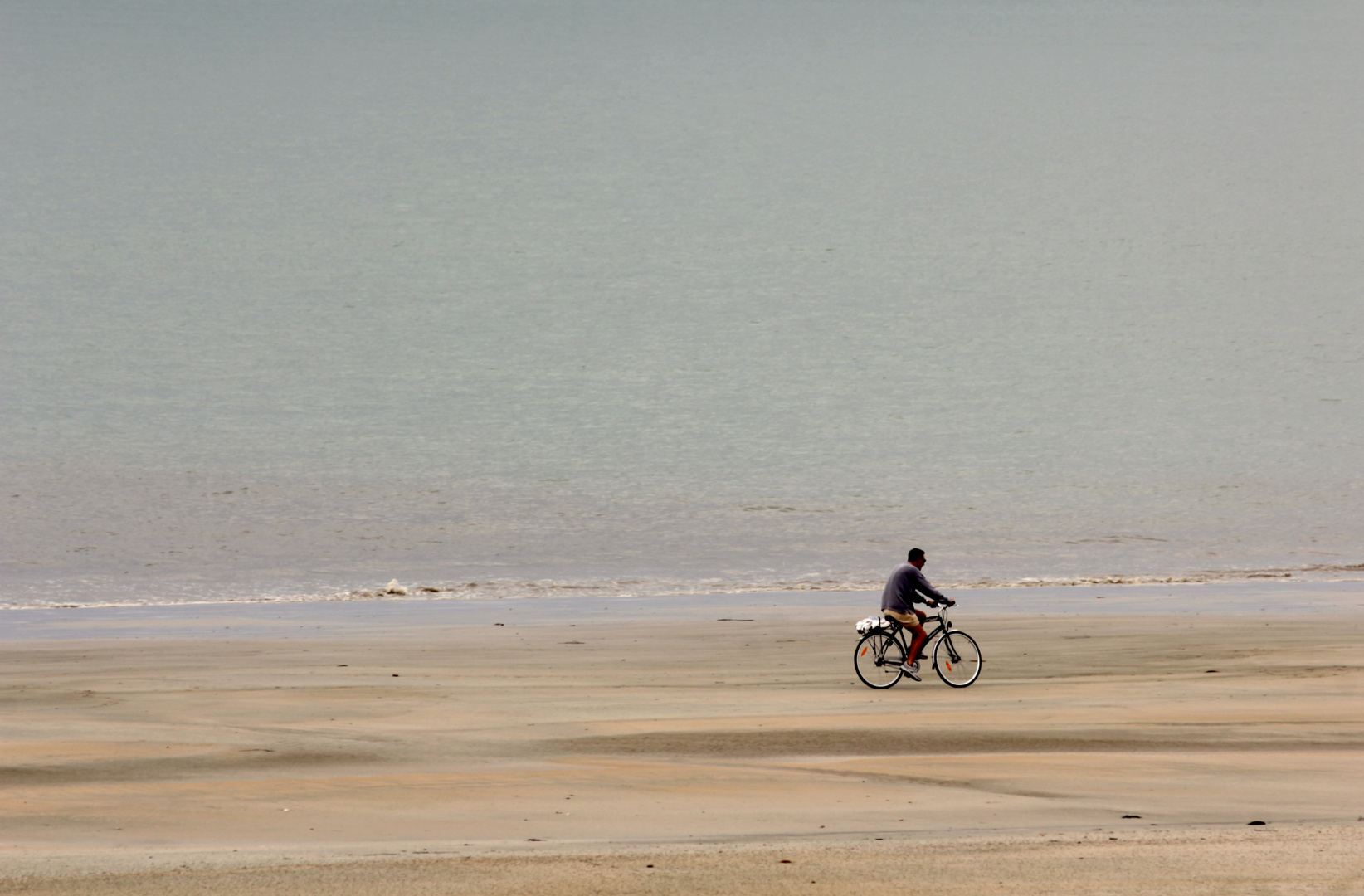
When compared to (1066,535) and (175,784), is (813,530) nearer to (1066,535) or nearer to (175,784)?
(1066,535)

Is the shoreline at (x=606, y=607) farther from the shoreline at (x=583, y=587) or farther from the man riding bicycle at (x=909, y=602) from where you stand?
the man riding bicycle at (x=909, y=602)

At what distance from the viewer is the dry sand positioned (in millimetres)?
7297

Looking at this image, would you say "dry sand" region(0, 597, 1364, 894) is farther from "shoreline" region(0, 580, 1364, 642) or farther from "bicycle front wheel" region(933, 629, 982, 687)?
"shoreline" region(0, 580, 1364, 642)

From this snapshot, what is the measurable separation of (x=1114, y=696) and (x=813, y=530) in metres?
22.0

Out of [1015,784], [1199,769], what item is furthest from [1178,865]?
[1199,769]

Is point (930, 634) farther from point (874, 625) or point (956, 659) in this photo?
point (874, 625)

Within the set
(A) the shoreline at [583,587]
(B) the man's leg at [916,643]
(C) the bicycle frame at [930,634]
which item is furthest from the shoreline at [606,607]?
(B) the man's leg at [916,643]

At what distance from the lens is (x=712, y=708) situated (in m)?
13.4

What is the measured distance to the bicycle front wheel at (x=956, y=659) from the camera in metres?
14.3

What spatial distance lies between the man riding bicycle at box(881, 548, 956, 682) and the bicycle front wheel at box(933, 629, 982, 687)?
253 millimetres

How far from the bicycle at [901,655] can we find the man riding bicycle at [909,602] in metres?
0.08

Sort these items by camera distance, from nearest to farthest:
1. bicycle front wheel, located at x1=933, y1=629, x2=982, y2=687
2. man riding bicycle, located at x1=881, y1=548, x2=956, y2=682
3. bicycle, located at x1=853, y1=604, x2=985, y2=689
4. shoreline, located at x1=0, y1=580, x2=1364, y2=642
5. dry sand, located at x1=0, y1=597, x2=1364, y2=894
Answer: dry sand, located at x1=0, y1=597, x2=1364, y2=894 < man riding bicycle, located at x1=881, y1=548, x2=956, y2=682 < bicycle, located at x1=853, y1=604, x2=985, y2=689 < bicycle front wheel, located at x1=933, y1=629, x2=982, y2=687 < shoreline, located at x1=0, y1=580, x2=1364, y2=642

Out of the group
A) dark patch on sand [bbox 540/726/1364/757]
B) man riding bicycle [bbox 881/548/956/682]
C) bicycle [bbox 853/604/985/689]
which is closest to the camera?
dark patch on sand [bbox 540/726/1364/757]

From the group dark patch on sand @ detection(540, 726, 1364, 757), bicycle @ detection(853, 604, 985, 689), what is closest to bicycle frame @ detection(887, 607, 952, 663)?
bicycle @ detection(853, 604, 985, 689)
